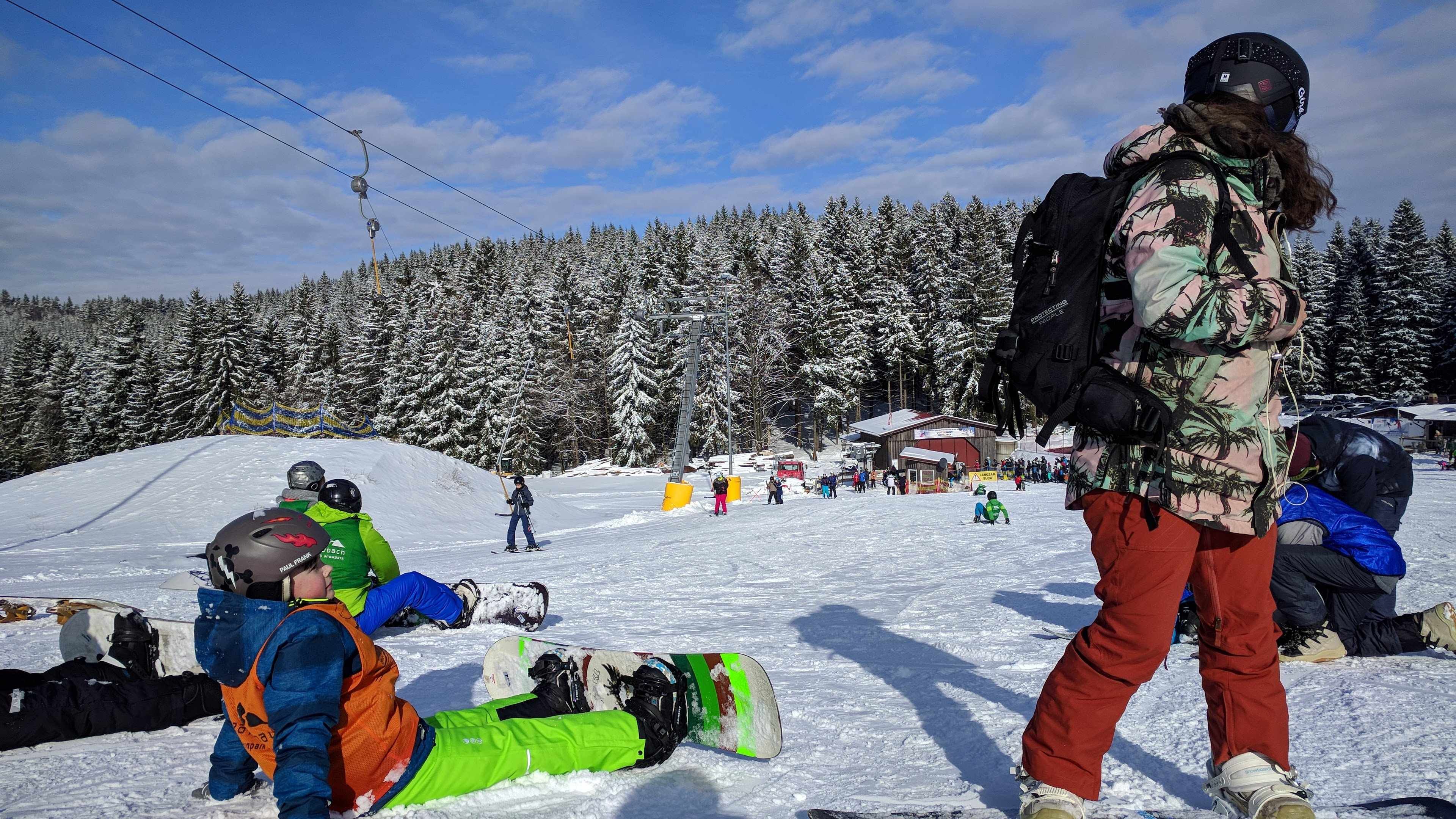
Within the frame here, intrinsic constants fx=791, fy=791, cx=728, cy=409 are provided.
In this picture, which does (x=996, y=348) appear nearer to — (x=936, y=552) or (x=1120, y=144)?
(x=1120, y=144)

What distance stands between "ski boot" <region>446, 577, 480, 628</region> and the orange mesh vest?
131 inches

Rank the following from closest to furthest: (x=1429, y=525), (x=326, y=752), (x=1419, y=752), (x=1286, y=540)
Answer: (x=326, y=752) < (x=1419, y=752) < (x=1286, y=540) < (x=1429, y=525)

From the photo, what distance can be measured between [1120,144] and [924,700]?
2.50 meters

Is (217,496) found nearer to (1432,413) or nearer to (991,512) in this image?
(991,512)

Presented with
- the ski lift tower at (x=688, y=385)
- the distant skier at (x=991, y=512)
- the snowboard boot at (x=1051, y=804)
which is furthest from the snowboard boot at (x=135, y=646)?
the ski lift tower at (x=688, y=385)

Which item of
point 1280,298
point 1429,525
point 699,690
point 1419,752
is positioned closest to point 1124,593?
point 1280,298

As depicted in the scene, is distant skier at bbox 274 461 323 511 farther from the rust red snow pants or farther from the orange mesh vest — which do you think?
the rust red snow pants

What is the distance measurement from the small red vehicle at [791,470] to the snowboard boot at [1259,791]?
1211 inches

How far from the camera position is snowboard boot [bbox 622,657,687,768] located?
9.59ft

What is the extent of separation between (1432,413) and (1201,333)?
1996 inches

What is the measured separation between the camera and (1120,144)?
213 cm

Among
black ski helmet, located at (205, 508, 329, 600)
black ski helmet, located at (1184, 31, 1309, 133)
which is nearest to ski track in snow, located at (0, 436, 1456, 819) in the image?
black ski helmet, located at (205, 508, 329, 600)

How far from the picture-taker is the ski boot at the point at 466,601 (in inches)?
226

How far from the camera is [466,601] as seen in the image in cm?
584
